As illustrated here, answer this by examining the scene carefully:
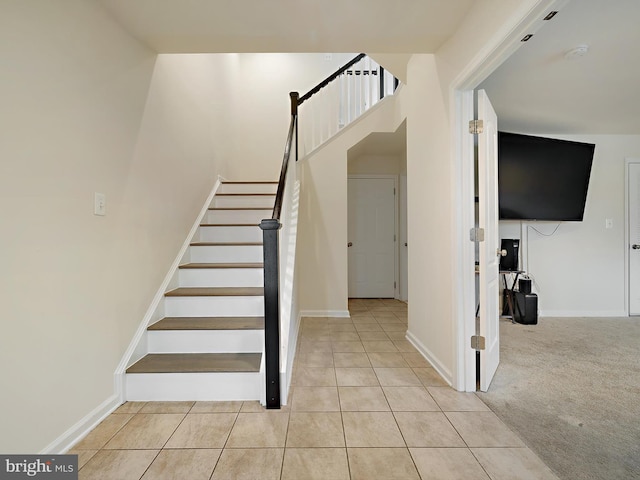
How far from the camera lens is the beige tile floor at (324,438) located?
1.32m

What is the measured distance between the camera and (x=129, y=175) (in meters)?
2.00

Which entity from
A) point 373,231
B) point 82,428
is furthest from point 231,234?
point 373,231

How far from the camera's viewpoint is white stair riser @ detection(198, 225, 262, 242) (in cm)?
321

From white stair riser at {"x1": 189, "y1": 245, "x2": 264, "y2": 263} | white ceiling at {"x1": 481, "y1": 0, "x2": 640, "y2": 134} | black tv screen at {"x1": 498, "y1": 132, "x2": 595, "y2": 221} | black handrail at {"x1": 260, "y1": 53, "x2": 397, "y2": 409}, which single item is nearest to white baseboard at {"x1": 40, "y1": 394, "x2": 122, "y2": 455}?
black handrail at {"x1": 260, "y1": 53, "x2": 397, "y2": 409}

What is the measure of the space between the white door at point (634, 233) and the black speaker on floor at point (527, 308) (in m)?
1.47

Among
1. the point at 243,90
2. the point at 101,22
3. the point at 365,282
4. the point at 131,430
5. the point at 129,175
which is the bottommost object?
the point at 131,430

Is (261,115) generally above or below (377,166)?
above

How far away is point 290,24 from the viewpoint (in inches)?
73.0

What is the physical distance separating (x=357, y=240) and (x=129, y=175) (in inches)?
140

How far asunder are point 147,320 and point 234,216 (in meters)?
1.60

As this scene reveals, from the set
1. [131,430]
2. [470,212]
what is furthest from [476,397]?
[131,430]

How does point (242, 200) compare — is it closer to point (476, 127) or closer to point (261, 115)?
point (261, 115)

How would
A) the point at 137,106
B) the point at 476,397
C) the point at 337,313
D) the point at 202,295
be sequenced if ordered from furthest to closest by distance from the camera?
the point at 337,313 → the point at 202,295 → the point at 137,106 → the point at 476,397

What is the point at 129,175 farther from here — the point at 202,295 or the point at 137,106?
the point at 202,295
